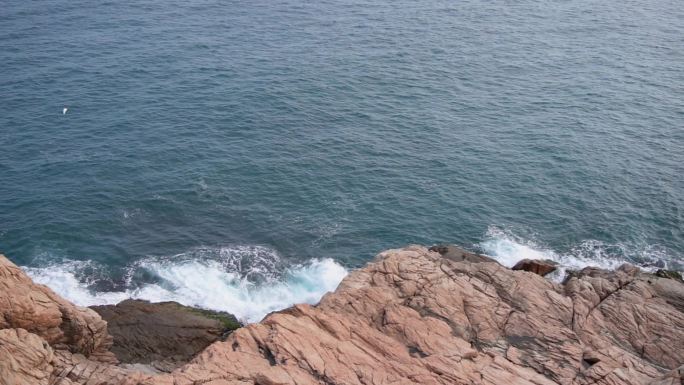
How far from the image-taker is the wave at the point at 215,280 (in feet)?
217

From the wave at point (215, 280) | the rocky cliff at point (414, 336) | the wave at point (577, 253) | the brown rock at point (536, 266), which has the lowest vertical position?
the wave at point (215, 280)

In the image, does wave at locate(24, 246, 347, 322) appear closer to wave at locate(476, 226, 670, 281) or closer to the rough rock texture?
the rough rock texture

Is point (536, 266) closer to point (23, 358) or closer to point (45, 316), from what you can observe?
point (45, 316)

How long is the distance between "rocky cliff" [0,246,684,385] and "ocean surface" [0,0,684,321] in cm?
1794

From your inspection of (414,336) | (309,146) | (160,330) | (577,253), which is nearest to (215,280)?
(160,330)

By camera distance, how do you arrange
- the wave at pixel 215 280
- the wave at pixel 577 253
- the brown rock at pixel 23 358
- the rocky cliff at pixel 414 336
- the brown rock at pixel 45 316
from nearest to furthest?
the brown rock at pixel 23 358 → the rocky cliff at pixel 414 336 → the brown rock at pixel 45 316 → the wave at pixel 215 280 → the wave at pixel 577 253

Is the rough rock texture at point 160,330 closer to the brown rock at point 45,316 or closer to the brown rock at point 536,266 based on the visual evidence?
the brown rock at point 45,316

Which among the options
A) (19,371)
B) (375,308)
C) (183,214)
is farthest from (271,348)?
(183,214)

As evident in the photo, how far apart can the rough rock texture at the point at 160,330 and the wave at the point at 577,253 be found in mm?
34264

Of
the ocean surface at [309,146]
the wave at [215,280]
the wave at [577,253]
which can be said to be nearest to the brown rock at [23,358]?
the wave at [215,280]

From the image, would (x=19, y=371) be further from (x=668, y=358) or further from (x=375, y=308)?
(x=668, y=358)

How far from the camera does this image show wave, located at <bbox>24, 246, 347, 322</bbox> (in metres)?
66.0

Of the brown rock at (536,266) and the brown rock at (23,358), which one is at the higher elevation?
the brown rock at (23,358)

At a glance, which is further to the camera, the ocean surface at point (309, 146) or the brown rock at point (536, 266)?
the ocean surface at point (309, 146)
